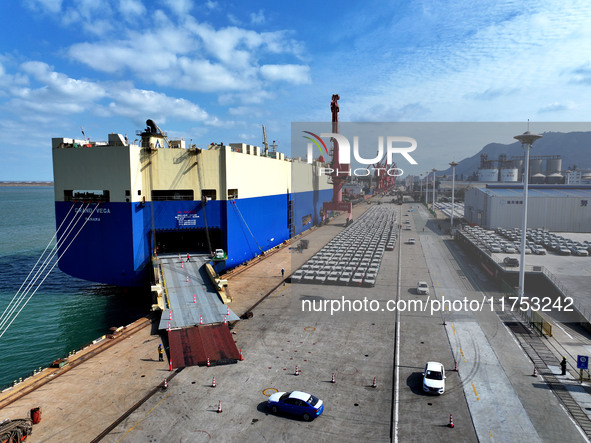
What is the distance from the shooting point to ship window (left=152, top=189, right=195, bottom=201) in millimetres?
A: 38844

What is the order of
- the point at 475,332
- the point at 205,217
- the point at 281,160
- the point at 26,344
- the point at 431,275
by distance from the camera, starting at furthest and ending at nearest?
the point at 281,160, the point at 431,275, the point at 205,217, the point at 26,344, the point at 475,332

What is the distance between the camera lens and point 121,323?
32938 millimetres

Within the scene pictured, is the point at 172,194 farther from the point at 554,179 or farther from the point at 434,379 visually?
the point at 554,179

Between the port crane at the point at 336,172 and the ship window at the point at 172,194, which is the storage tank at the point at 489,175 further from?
the ship window at the point at 172,194

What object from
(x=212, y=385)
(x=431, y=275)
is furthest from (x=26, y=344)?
(x=431, y=275)

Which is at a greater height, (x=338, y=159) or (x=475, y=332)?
(x=338, y=159)

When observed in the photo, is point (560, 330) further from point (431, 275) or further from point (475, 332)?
point (431, 275)

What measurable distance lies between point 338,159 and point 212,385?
75.5 metres

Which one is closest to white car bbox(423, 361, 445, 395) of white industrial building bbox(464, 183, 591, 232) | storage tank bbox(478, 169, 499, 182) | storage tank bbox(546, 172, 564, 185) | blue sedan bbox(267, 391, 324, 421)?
blue sedan bbox(267, 391, 324, 421)

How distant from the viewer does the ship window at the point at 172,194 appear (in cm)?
3884

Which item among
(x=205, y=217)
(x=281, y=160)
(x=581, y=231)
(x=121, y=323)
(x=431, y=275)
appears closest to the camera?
(x=121, y=323)

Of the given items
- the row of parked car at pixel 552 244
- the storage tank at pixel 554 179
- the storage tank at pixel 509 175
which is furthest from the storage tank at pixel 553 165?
the row of parked car at pixel 552 244

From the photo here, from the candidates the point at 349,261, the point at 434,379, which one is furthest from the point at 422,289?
the point at 434,379

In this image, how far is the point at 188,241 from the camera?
142ft
